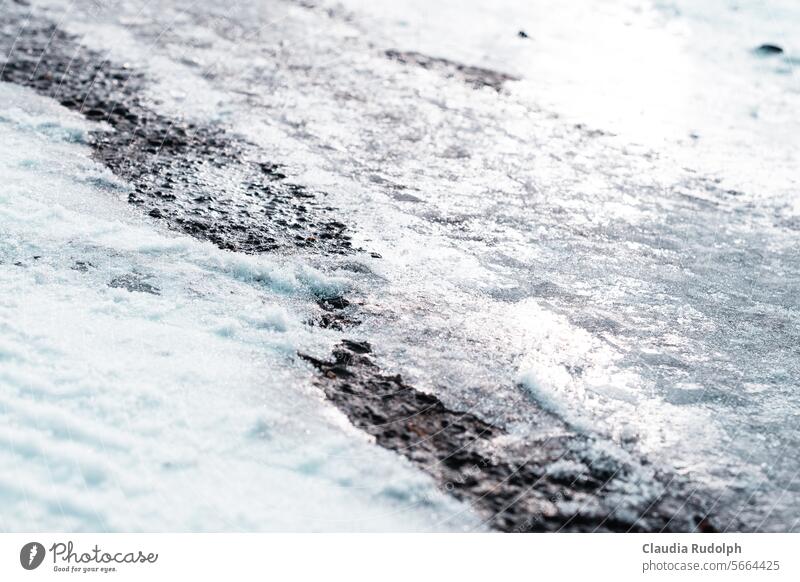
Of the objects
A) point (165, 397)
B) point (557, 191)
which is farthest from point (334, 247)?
point (557, 191)

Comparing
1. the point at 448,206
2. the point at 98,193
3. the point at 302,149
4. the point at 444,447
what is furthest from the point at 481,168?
the point at 444,447

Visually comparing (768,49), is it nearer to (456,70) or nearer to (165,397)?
(456,70)

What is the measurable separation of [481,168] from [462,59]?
6.37 ft

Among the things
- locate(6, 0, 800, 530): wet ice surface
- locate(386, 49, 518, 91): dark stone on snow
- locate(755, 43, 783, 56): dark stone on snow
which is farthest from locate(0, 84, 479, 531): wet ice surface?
locate(755, 43, 783, 56): dark stone on snow

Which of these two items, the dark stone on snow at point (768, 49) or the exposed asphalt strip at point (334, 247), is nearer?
the exposed asphalt strip at point (334, 247)

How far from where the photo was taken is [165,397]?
2400mm

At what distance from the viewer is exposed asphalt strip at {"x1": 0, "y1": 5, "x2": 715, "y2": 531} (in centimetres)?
221

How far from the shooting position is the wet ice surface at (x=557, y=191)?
8.52 feet

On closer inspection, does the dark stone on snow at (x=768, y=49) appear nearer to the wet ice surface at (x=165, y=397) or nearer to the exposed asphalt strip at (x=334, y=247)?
the exposed asphalt strip at (x=334, y=247)
